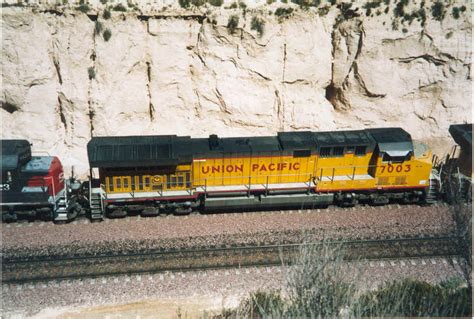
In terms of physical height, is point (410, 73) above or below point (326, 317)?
above

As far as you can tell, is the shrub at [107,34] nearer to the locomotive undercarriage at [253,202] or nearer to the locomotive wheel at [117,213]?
the locomotive undercarriage at [253,202]

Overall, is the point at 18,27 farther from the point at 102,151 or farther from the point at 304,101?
the point at 304,101

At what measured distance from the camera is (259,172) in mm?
19812

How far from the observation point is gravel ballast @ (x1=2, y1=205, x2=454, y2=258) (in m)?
17.3

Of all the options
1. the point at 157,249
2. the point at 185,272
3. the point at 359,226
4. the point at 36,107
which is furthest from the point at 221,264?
the point at 36,107

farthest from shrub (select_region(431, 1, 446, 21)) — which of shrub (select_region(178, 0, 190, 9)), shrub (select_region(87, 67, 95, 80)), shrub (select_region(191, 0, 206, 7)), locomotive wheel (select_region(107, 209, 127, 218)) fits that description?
locomotive wheel (select_region(107, 209, 127, 218))

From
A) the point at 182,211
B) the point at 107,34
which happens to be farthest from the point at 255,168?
the point at 107,34

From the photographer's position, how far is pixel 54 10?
20.1 meters

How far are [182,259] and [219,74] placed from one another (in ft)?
31.3

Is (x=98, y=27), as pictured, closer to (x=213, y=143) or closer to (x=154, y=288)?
(x=213, y=143)

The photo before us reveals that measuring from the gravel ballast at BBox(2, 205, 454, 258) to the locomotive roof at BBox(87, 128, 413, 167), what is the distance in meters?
2.70

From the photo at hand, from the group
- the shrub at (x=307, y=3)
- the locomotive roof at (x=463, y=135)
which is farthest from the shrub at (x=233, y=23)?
the locomotive roof at (x=463, y=135)

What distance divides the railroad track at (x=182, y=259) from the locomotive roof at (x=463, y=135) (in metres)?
5.39

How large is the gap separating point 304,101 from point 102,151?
34.0 ft
